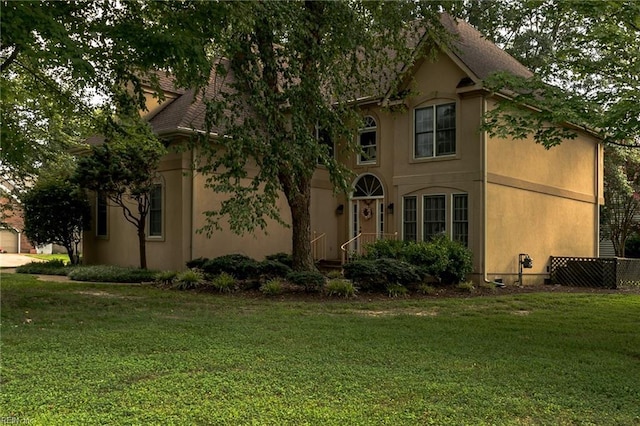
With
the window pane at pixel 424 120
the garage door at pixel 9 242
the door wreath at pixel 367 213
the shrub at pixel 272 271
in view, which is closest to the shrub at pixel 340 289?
the shrub at pixel 272 271

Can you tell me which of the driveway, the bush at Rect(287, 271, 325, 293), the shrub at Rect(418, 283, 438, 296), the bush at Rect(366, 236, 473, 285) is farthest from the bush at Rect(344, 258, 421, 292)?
the driveway

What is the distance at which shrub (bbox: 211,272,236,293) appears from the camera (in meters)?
11.8

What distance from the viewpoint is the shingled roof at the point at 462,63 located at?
47.0 ft

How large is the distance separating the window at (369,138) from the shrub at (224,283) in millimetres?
6705

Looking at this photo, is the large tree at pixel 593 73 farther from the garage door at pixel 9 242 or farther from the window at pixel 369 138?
the garage door at pixel 9 242

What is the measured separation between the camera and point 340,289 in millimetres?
11141

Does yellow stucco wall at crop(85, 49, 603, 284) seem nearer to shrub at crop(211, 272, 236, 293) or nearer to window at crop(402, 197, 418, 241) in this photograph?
window at crop(402, 197, 418, 241)

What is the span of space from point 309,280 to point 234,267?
90.3 inches

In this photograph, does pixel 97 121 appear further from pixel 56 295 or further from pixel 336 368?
pixel 336 368

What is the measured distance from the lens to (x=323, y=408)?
13.2 ft

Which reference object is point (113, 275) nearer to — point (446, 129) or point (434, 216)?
point (434, 216)

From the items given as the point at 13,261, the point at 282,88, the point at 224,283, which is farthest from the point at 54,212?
the point at 282,88

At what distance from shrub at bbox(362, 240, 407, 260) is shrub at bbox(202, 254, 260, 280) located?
3.13 metres

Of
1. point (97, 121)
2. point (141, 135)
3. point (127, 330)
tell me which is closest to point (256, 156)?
point (141, 135)
